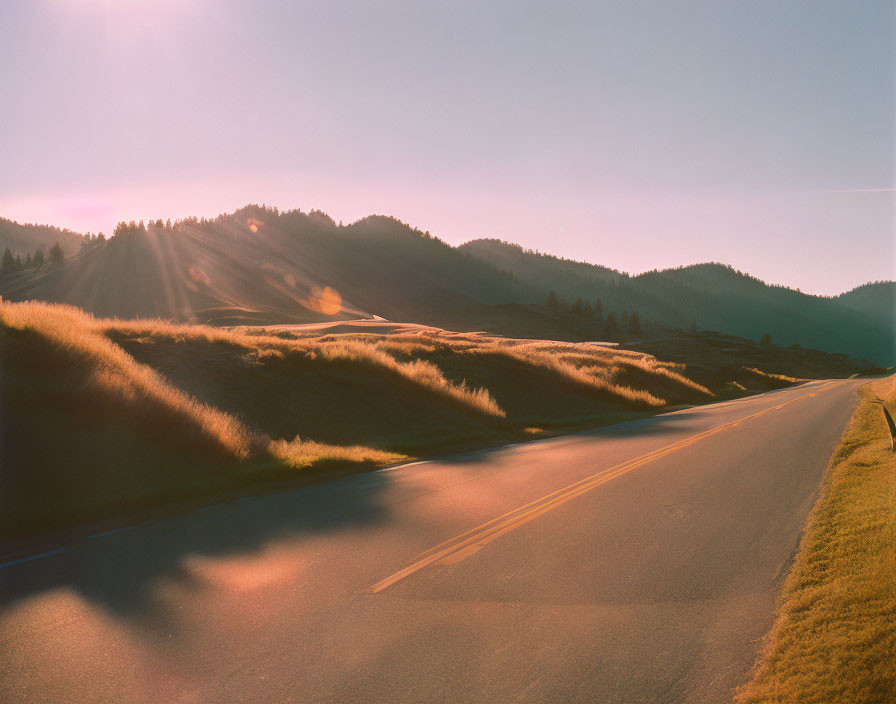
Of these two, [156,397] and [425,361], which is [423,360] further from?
[156,397]

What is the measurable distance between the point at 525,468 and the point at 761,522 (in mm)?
5471

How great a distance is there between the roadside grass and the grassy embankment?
30.8ft

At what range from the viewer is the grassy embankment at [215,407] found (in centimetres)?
1055

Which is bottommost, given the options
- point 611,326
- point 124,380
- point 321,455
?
point 321,455

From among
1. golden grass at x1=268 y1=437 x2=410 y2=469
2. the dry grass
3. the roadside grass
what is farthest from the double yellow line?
the dry grass

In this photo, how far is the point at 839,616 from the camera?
4289 millimetres

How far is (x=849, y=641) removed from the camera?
3854 mm

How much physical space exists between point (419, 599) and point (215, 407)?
1369cm

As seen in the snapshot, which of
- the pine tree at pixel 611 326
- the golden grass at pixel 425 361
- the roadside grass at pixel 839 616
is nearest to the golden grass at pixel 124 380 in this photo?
the golden grass at pixel 425 361

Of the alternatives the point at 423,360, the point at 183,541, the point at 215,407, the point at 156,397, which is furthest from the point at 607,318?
the point at 183,541

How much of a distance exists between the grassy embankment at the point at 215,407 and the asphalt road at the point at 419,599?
2673mm

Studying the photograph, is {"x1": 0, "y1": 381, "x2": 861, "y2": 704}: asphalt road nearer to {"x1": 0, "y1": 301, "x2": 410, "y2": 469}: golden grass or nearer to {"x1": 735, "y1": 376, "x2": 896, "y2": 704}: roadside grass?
{"x1": 735, "y1": 376, "x2": 896, "y2": 704}: roadside grass

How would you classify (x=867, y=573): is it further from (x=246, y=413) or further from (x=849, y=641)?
(x=246, y=413)

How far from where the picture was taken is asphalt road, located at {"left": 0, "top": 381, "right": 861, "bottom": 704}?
3.98 m
